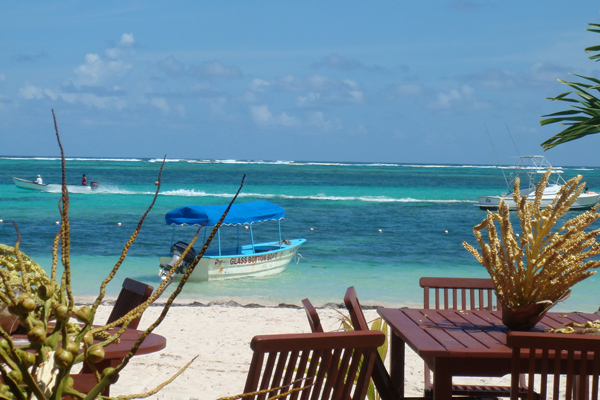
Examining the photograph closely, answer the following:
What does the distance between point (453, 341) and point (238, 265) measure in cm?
1020

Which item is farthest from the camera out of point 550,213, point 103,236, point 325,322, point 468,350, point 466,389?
point 103,236

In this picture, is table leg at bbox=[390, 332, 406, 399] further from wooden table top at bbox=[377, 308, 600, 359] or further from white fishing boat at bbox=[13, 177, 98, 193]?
white fishing boat at bbox=[13, 177, 98, 193]

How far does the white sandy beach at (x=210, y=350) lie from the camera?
4.87 metres

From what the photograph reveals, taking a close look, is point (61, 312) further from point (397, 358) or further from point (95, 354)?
point (397, 358)

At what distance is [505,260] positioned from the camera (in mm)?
2918

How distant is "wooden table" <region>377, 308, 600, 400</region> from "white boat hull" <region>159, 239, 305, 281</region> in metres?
8.96

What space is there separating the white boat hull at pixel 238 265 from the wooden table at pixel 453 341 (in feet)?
29.4

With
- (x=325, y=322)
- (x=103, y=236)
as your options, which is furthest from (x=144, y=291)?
(x=103, y=236)

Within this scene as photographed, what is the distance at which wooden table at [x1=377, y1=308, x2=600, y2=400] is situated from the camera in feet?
8.20

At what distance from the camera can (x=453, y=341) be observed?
2.67 metres

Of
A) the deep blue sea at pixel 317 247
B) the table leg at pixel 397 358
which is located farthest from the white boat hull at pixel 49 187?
the table leg at pixel 397 358

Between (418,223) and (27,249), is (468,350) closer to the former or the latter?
(27,249)

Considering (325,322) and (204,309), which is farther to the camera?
(204,309)

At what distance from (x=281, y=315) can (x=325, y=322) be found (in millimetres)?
780
